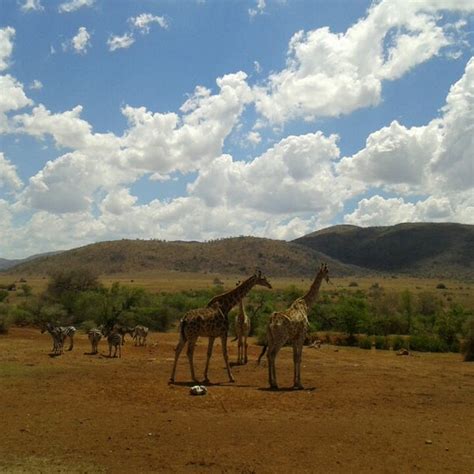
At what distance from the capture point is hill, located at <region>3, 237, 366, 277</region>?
5153 inches

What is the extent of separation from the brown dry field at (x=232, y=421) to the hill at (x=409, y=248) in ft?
424

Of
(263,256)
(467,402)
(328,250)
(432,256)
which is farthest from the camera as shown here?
(328,250)

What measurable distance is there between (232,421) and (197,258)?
129 meters

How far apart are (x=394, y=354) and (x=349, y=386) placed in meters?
12.5

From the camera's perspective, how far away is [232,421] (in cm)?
1165

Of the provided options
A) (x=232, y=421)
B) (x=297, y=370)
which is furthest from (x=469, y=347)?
(x=232, y=421)

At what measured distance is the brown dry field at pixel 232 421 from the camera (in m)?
9.23

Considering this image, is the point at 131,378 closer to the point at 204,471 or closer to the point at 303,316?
the point at 303,316

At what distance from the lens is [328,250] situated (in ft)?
607

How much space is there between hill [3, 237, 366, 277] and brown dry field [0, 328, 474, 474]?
350 feet

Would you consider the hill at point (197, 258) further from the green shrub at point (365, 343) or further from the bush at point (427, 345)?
the bush at point (427, 345)

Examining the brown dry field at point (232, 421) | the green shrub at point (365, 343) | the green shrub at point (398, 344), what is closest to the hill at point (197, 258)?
the green shrub at point (365, 343)

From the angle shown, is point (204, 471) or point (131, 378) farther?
point (131, 378)

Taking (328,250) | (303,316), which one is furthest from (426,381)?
(328,250)
